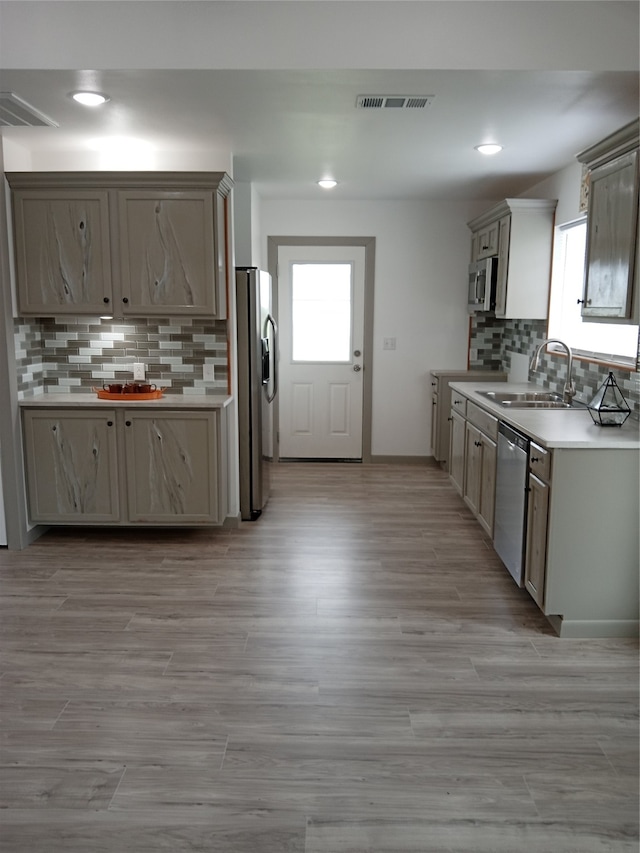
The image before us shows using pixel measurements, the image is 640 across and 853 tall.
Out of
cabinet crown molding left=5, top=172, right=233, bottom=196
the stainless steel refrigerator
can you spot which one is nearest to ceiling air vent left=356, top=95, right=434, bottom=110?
cabinet crown molding left=5, top=172, right=233, bottom=196

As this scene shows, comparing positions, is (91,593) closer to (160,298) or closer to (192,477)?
(192,477)

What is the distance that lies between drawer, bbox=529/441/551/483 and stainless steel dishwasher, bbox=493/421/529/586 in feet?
0.19

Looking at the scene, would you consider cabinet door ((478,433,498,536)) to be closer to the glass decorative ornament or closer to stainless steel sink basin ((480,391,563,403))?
stainless steel sink basin ((480,391,563,403))

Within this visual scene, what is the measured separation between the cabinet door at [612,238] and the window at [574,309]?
2.35 feet

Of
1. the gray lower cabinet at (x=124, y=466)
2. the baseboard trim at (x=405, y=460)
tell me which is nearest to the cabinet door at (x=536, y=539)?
the gray lower cabinet at (x=124, y=466)

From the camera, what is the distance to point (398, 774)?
6.98 ft

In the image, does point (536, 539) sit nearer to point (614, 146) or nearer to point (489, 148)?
point (614, 146)

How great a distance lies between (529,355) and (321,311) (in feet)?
6.48

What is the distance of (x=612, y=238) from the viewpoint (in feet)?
10.0

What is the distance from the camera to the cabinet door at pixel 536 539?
3014 mm

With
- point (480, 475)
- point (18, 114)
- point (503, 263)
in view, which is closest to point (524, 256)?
point (503, 263)

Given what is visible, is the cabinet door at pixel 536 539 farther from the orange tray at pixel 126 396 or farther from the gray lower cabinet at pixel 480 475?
the orange tray at pixel 126 396

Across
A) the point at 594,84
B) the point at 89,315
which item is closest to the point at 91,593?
the point at 89,315

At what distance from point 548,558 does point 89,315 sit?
116 inches
